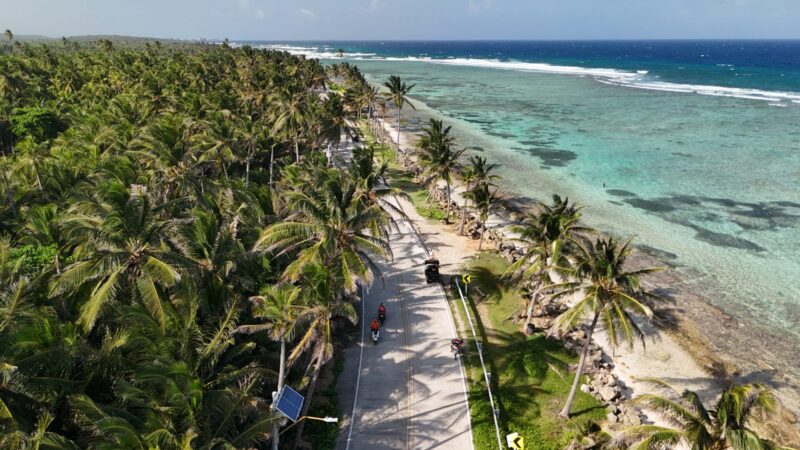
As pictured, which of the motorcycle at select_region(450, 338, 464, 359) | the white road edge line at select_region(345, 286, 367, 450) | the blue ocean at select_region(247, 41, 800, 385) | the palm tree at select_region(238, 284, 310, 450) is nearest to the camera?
the palm tree at select_region(238, 284, 310, 450)

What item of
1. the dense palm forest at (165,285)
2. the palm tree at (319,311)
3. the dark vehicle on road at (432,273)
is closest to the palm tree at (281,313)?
the dense palm forest at (165,285)

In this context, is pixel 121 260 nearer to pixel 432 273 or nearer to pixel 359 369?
pixel 359 369

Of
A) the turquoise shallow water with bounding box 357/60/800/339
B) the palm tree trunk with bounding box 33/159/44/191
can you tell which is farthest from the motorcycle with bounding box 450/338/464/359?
the palm tree trunk with bounding box 33/159/44/191

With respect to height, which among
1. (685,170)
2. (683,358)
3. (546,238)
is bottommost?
(683,358)

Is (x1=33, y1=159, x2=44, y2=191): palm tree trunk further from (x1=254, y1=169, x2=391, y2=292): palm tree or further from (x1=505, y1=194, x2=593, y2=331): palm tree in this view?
(x1=505, y1=194, x2=593, y2=331): palm tree

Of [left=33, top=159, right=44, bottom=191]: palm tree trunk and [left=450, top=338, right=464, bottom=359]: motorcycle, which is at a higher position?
[left=33, top=159, right=44, bottom=191]: palm tree trunk

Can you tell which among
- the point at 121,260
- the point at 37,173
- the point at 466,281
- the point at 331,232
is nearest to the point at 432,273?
the point at 466,281

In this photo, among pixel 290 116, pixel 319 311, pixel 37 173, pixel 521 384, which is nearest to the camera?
pixel 319 311
